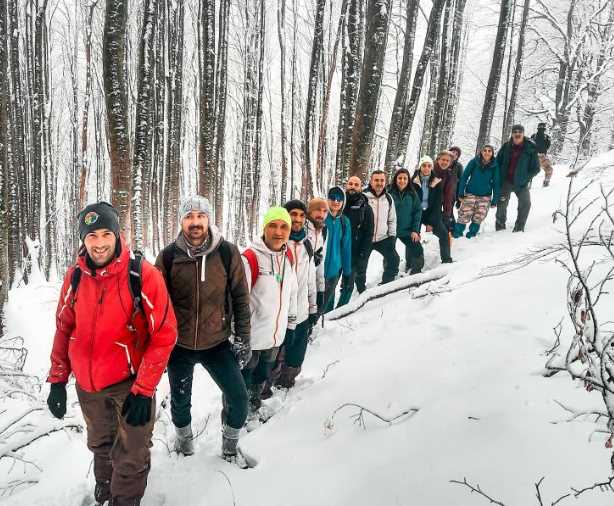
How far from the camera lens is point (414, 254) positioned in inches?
250

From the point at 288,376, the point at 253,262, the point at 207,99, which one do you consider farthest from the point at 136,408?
the point at 207,99

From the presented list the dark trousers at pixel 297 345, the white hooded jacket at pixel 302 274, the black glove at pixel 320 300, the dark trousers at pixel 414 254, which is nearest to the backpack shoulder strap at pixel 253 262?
the white hooded jacket at pixel 302 274

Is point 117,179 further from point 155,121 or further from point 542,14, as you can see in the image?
point 542,14

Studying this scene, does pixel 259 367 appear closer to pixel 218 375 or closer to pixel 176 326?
pixel 218 375

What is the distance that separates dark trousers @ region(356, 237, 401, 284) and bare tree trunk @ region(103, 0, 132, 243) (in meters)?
3.77

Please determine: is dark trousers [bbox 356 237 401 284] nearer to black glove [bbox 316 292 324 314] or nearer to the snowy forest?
the snowy forest

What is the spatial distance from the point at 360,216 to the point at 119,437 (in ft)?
12.7

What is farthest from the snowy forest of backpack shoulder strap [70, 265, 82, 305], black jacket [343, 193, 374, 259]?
black jacket [343, 193, 374, 259]

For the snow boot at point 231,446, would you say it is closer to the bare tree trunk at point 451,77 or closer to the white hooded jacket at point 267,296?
the white hooded jacket at point 267,296

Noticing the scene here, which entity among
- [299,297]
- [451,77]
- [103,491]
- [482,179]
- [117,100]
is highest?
[451,77]

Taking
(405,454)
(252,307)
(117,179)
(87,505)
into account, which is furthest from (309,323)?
(117,179)

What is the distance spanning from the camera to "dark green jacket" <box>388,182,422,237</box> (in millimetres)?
5945

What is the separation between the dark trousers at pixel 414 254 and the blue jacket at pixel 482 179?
163 cm

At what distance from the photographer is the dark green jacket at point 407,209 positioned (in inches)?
234
